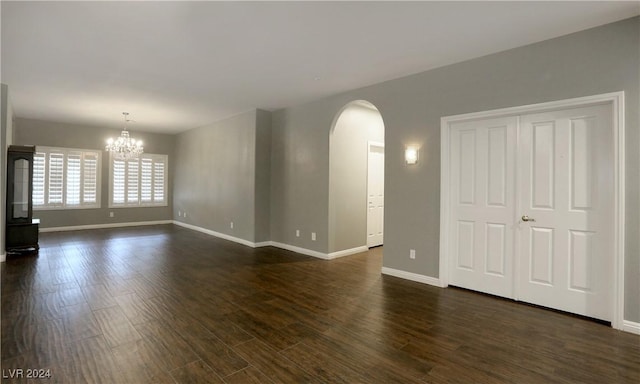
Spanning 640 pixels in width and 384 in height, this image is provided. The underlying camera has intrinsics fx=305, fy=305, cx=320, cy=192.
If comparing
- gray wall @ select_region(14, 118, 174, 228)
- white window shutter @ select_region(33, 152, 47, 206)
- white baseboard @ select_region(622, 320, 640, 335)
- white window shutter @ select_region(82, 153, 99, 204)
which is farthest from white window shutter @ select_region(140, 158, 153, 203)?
white baseboard @ select_region(622, 320, 640, 335)

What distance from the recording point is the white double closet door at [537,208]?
3.01m

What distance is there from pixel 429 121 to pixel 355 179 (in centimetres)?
208

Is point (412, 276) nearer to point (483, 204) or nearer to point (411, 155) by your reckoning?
point (483, 204)

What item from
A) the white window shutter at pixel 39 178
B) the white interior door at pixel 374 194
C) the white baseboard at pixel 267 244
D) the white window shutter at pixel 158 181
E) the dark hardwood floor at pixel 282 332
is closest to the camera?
the dark hardwood floor at pixel 282 332

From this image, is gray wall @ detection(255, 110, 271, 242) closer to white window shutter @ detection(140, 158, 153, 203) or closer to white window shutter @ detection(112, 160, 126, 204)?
white window shutter @ detection(140, 158, 153, 203)

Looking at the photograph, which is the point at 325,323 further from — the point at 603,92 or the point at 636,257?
the point at 603,92

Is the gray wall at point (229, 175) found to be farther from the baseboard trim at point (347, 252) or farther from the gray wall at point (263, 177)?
the baseboard trim at point (347, 252)

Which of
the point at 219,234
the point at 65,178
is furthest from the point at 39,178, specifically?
the point at 219,234

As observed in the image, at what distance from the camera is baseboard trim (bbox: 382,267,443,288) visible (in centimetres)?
402

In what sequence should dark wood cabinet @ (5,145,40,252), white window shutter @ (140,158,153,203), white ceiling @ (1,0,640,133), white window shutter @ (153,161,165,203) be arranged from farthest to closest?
white window shutter @ (153,161,165,203)
white window shutter @ (140,158,153,203)
dark wood cabinet @ (5,145,40,252)
white ceiling @ (1,0,640,133)

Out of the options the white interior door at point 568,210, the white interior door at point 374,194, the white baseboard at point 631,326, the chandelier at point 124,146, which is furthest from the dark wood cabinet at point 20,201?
the white baseboard at point 631,326

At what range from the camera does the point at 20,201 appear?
18.1 feet

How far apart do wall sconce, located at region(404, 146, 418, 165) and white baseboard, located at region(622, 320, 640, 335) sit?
2.61m

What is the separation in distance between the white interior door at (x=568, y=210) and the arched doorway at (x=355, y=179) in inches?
104
